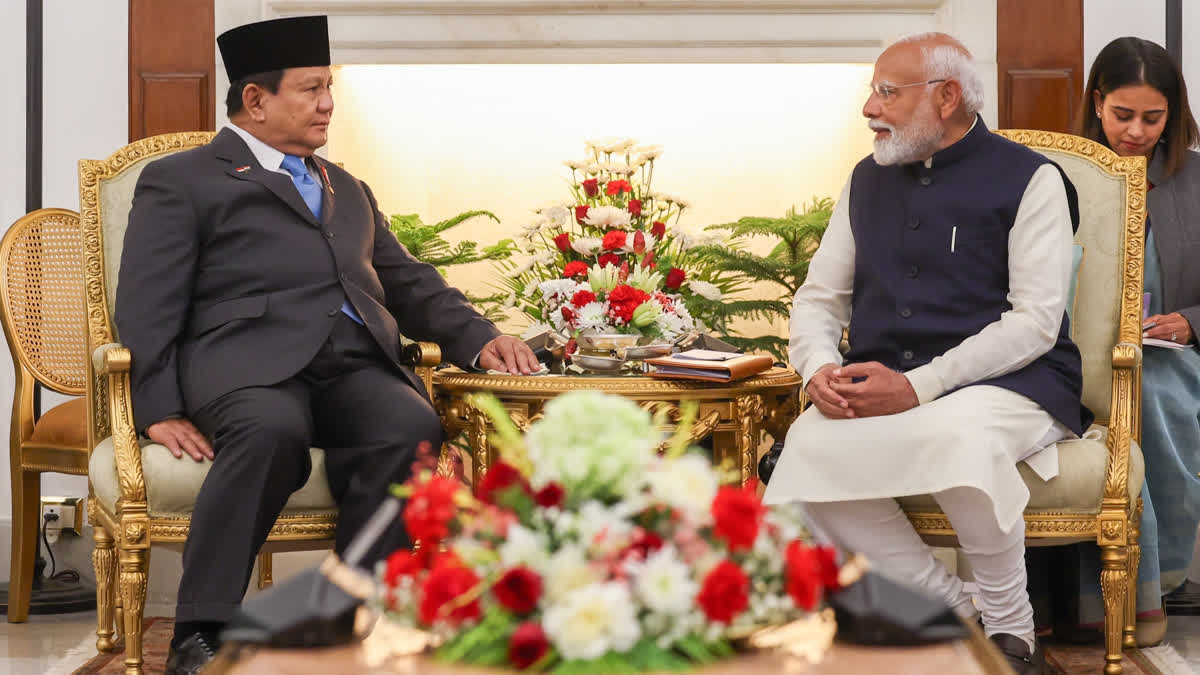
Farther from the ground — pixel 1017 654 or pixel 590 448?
pixel 590 448

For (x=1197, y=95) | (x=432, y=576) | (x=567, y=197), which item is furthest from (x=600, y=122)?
(x=432, y=576)

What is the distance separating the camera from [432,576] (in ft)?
5.69

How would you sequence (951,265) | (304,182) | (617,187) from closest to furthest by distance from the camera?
(951,265), (304,182), (617,187)

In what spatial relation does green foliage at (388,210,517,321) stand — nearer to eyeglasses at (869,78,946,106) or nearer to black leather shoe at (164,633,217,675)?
eyeglasses at (869,78,946,106)

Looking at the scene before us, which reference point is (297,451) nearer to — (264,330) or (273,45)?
(264,330)

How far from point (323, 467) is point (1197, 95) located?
10.9 feet

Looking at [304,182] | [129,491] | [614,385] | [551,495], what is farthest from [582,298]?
[551,495]

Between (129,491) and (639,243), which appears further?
(639,243)

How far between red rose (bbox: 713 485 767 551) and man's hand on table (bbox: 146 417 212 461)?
6.20ft

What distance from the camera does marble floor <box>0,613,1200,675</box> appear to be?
12.2ft

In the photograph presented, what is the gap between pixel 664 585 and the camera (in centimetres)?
168

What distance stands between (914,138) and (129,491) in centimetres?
219

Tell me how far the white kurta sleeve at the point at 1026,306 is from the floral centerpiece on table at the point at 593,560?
1.51 metres

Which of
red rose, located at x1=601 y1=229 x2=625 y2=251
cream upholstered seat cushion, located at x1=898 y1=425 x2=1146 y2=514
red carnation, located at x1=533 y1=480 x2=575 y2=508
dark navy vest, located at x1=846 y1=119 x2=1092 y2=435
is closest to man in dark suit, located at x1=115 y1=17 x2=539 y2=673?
red rose, located at x1=601 y1=229 x2=625 y2=251
